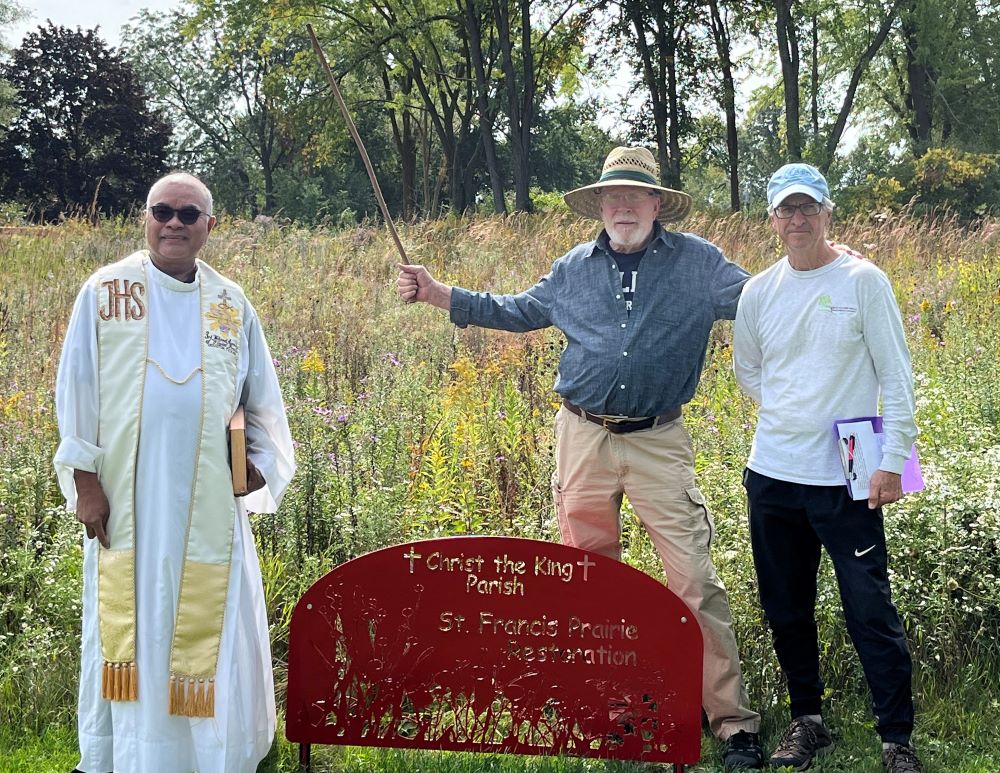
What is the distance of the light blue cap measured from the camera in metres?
3.45

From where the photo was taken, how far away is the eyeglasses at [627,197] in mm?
4023

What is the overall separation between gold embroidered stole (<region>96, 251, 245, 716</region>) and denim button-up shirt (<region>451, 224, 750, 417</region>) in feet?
4.66

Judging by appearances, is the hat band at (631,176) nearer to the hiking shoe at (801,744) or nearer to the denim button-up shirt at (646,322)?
the denim button-up shirt at (646,322)

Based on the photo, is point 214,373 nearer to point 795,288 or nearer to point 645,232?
point 645,232

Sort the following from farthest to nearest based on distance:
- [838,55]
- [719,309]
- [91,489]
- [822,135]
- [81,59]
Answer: [81,59]
[838,55]
[822,135]
[719,309]
[91,489]

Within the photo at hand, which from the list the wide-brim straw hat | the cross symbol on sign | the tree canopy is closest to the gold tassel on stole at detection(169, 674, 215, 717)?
the cross symbol on sign

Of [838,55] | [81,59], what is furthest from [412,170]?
[838,55]

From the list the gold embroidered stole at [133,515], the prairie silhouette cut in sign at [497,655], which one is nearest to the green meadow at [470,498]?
the prairie silhouette cut in sign at [497,655]

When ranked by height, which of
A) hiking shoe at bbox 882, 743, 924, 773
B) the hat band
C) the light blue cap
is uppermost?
the hat band

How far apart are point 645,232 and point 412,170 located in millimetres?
35732

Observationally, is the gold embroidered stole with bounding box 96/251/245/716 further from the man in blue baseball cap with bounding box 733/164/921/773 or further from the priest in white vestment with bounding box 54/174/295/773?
the man in blue baseball cap with bounding box 733/164/921/773

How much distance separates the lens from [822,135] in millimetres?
23062

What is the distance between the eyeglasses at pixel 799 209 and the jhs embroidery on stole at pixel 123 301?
223 centimetres

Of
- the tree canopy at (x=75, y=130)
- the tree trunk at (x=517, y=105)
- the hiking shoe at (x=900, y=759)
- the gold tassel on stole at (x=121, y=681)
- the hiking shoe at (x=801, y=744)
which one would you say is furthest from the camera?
the tree canopy at (x=75, y=130)
